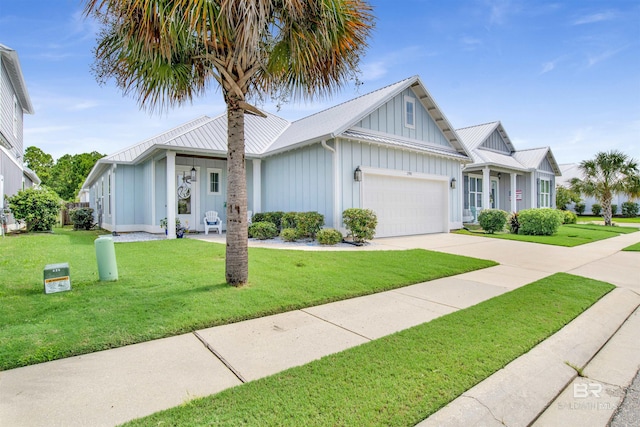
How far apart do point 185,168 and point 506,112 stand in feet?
64.4

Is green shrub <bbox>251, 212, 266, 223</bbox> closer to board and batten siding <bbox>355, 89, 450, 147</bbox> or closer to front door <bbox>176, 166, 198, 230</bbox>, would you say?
front door <bbox>176, 166, 198, 230</bbox>

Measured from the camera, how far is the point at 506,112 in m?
21.3

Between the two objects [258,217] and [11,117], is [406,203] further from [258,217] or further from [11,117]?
[11,117]

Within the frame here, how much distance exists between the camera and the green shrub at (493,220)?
14.5 m

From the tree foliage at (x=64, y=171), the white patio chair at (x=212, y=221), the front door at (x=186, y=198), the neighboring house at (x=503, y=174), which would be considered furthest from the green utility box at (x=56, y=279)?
the tree foliage at (x=64, y=171)

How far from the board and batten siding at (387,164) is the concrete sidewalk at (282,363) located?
20.6 feet

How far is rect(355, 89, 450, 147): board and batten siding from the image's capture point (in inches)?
491

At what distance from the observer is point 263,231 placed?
465 inches

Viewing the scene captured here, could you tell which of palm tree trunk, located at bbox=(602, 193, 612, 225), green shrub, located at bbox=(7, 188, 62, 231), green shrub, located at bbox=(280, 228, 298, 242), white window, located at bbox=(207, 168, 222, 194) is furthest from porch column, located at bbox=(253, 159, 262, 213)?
palm tree trunk, located at bbox=(602, 193, 612, 225)

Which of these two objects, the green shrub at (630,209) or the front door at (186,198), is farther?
the green shrub at (630,209)

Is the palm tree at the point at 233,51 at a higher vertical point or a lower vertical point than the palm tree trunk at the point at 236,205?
higher

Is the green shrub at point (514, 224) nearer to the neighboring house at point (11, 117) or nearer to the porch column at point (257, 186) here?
the porch column at point (257, 186)

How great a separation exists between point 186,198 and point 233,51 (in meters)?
9.87

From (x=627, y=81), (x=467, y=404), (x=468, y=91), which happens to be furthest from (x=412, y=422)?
(x=627, y=81)
